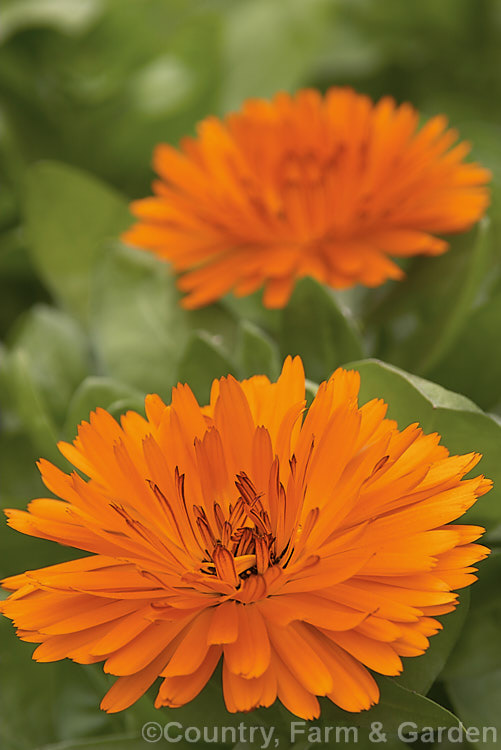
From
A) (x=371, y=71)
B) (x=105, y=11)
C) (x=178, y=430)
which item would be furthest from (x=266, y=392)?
(x=371, y=71)

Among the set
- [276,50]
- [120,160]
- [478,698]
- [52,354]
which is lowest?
[478,698]

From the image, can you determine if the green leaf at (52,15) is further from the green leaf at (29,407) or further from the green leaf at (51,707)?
the green leaf at (51,707)

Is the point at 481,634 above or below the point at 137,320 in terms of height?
below

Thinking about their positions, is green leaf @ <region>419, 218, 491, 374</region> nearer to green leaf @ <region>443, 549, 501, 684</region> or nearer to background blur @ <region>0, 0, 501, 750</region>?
background blur @ <region>0, 0, 501, 750</region>

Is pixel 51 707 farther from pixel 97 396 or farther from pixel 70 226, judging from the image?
pixel 70 226

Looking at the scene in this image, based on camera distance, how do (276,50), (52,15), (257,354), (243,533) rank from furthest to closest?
(276,50) → (52,15) → (257,354) → (243,533)

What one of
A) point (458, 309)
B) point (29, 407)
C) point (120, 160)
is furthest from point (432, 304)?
point (120, 160)
